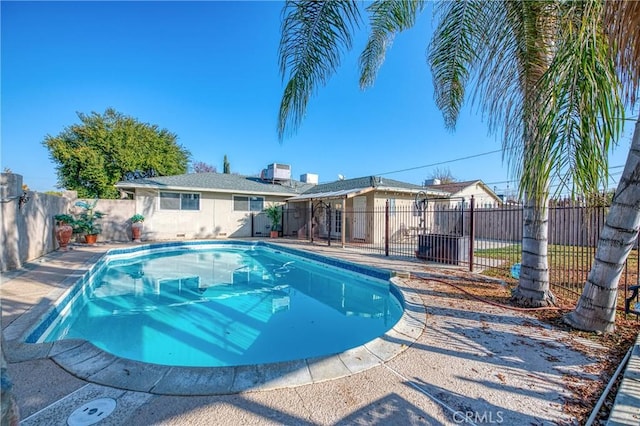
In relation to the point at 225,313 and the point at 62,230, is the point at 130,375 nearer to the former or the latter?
the point at 225,313

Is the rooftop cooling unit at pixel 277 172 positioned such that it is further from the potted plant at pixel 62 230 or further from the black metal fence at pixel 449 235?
the potted plant at pixel 62 230

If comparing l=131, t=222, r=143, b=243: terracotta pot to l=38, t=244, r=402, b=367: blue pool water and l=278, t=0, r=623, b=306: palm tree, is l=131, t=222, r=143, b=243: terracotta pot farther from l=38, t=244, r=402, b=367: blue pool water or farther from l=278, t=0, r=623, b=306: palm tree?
l=278, t=0, r=623, b=306: palm tree

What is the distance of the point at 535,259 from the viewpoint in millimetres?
4703

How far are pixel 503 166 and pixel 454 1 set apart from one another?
252 cm

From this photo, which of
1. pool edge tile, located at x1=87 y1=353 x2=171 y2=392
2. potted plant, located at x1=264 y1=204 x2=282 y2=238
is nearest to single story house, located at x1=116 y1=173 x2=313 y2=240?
potted plant, located at x1=264 y1=204 x2=282 y2=238

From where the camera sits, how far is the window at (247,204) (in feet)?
55.0

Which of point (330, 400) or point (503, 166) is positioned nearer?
Answer: point (330, 400)

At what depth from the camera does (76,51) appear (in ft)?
35.7

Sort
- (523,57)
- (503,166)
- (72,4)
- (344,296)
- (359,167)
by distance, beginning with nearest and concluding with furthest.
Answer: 1. (503,166)
2. (523,57)
3. (344,296)
4. (72,4)
5. (359,167)

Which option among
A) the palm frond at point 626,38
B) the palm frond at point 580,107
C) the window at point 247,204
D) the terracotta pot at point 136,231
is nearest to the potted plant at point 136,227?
the terracotta pot at point 136,231

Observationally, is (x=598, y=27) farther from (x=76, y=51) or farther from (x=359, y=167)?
(x=359, y=167)

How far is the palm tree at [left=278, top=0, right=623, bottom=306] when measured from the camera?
2387 millimetres

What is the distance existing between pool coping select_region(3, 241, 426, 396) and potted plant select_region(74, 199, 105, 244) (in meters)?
10.6

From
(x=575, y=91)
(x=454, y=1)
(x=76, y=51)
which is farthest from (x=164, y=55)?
(x=575, y=91)
